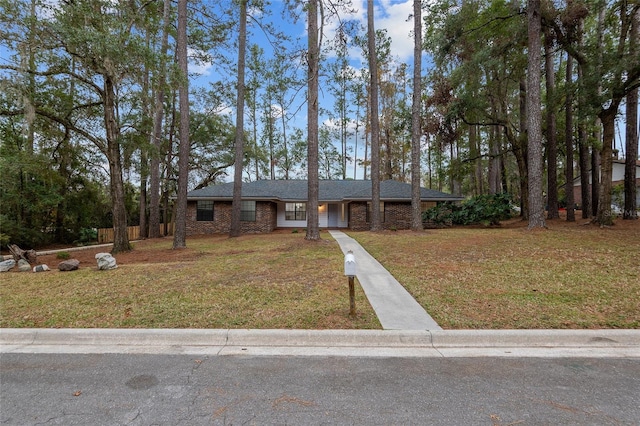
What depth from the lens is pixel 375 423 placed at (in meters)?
2.20

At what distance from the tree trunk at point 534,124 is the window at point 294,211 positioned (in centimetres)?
1390

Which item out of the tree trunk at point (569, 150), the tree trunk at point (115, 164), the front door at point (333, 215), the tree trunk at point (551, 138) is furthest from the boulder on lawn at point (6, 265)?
the tree trunk at point (551, 138)

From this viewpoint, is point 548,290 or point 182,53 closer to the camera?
point 548,290

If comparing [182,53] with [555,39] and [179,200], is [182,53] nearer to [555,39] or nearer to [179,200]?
[179,200]

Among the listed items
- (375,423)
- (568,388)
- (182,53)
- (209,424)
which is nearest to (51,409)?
(209,424)

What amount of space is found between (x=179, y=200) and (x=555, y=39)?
1788 centimetres

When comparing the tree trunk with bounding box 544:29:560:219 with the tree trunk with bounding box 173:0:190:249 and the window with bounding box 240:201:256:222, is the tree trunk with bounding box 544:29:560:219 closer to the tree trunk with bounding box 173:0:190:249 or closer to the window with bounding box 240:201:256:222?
the tree trunk with bounding box 173:0:190:249

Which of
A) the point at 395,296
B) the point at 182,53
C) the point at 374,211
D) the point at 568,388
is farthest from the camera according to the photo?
the point at 374,211

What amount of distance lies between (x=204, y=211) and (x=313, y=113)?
38.5ft

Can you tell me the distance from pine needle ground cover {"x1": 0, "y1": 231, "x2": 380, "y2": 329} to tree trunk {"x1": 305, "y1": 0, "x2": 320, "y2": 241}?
338cm

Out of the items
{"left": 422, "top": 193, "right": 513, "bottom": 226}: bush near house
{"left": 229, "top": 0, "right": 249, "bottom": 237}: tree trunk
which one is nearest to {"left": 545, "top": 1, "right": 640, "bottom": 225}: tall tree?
{"left": 422, "top": 193, "right": 513, "bottom": 226}: bush near house

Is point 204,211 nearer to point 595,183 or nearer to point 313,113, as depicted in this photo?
point 313,113

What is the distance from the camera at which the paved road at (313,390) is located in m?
2.27

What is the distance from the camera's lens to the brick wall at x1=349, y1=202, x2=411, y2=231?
63.4 feet
